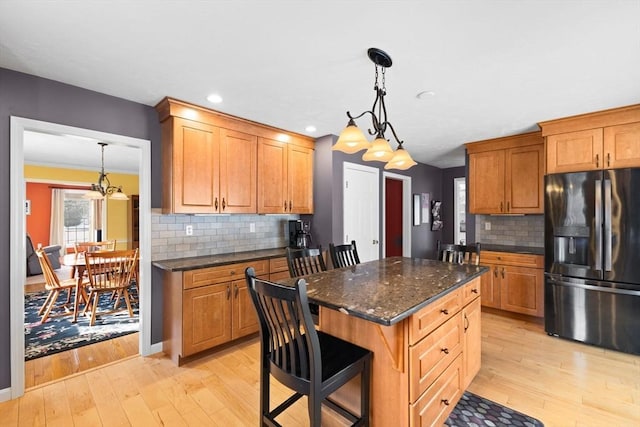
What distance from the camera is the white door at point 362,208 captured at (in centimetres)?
413

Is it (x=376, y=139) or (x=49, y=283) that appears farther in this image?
(x=49, y=283)

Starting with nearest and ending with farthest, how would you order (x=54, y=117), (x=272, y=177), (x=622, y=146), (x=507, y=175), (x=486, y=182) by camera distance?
(x=54, y=117) → (x=622, y=146) → (x=272, y=177) → (x=507, y=175) → (x=486, y=182)

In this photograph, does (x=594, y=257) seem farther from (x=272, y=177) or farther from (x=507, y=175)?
(x=272, y=177)

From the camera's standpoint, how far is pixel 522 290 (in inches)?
144

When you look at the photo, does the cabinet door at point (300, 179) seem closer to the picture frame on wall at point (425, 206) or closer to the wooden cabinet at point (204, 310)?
the wooden cabinet at point (204, 310)

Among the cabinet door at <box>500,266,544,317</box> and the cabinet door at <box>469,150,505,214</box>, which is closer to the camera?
the cabinet door at <box>500,266,544,317</box>

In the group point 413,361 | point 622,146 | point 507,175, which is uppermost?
point 622,146

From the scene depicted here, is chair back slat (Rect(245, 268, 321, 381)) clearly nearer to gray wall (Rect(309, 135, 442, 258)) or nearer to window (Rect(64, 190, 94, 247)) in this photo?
gray wall (Rect(309, 135, 442, 258))

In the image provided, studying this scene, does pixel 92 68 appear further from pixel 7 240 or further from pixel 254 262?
pixel 254 262

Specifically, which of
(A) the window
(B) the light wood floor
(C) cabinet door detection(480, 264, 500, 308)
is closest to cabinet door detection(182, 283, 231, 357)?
(B) the light wood floor

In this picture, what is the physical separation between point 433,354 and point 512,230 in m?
3.47

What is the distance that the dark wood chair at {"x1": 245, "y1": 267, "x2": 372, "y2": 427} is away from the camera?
130cm

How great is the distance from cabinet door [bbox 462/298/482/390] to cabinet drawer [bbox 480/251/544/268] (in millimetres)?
1830

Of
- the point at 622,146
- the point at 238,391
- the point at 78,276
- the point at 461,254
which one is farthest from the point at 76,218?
the point at 622,146
